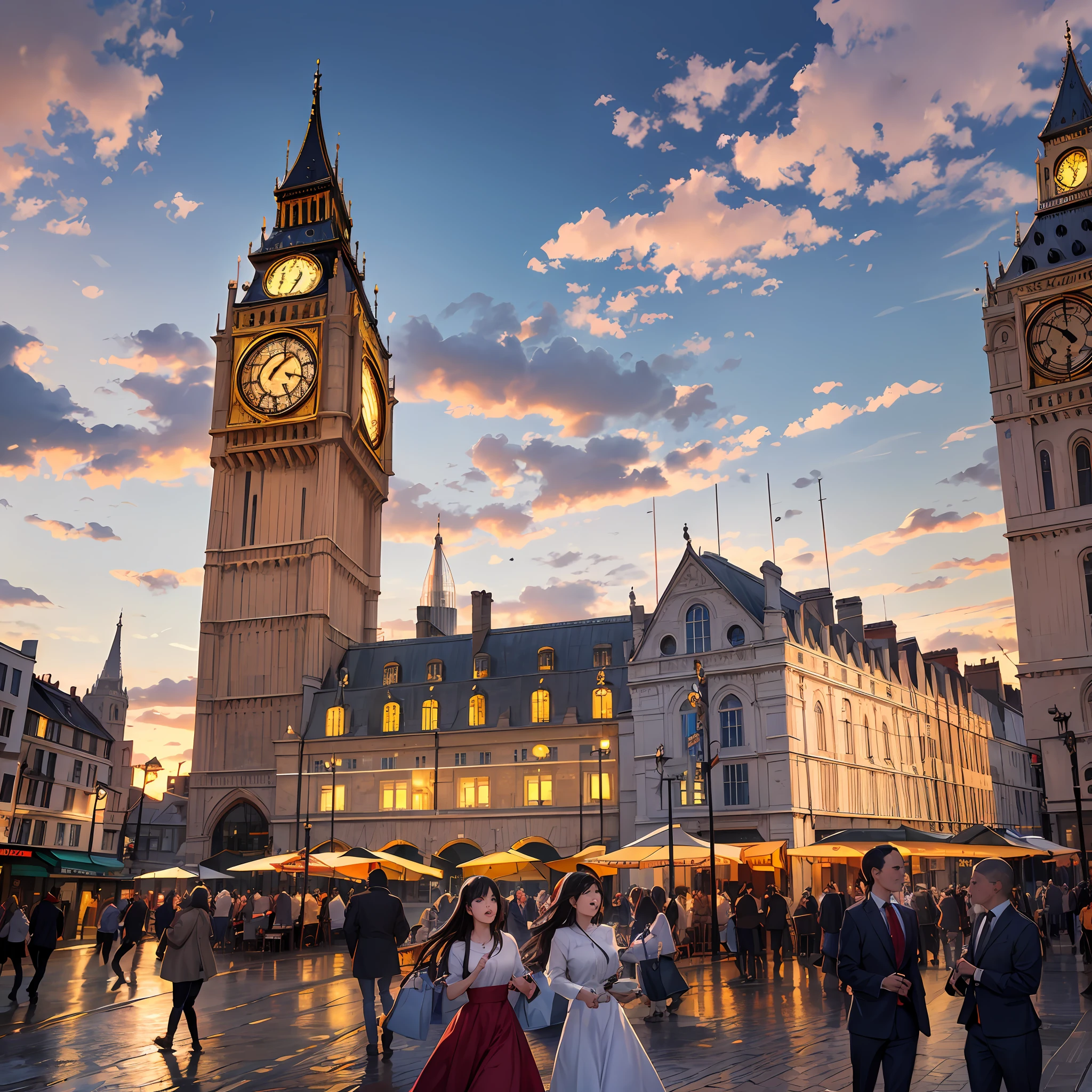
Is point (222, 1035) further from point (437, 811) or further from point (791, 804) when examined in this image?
point (437, 811)

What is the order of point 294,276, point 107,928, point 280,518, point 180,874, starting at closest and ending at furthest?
point 107,928 → point 180,874 → point 280,518 → point 294,276

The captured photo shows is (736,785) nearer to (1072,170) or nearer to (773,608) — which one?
(773,608)

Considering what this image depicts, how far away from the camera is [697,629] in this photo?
47469 millimetres

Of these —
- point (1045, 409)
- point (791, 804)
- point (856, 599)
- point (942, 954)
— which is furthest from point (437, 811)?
point (1045, 409)

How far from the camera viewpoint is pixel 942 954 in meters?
29.1

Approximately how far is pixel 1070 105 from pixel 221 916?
223 feet

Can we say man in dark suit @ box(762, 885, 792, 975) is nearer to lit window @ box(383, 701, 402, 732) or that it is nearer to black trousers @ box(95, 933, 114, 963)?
black trousers @ box(95, 933, 114, 963)

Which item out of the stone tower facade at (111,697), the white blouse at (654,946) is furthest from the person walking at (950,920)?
the stone tower facade at (111,697)

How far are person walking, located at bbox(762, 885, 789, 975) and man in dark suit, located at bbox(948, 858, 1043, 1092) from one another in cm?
1855

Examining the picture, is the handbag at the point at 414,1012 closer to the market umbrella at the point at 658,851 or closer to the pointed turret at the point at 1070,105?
the market umbrella at the point at 658,851

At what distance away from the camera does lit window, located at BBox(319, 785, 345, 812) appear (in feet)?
190

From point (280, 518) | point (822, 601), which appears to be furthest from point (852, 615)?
point (280, 518)

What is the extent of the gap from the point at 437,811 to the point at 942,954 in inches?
1237

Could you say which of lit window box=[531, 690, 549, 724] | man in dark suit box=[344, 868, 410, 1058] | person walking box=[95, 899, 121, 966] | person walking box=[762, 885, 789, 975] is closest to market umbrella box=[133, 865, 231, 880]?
person walking box=[95, 899, 121, 966]
